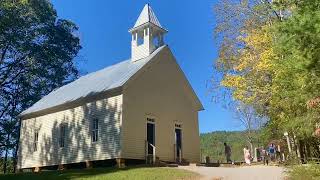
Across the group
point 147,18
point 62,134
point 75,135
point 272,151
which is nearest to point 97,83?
point 75,135

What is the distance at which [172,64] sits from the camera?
29.8 m

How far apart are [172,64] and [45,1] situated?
21056 millimetres

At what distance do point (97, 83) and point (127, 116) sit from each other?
5359mm

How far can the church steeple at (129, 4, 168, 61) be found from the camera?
29.7 meters

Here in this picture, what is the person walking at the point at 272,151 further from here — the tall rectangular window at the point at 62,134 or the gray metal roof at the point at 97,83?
the tall rectangular window at the point at 62,134

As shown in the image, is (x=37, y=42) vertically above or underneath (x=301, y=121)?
above

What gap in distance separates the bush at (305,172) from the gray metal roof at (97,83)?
12.9m

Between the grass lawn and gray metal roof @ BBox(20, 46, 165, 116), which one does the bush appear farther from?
gray metal roof @ BBox(20, 46, 165, 116)

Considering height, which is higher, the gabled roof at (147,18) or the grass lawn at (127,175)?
the gabled roof at (147,18)

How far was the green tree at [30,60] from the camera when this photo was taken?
42594mm

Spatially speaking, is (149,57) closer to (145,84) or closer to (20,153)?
(145,84)

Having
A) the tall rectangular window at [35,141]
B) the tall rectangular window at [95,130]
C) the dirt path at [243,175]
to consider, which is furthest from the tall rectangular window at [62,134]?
the dirt path at [243,175]

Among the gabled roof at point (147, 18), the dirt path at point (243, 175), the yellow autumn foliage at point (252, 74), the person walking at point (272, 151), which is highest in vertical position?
the gabled roof at point (147, 18)

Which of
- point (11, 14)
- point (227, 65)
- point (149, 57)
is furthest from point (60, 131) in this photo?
point (11, 14)
